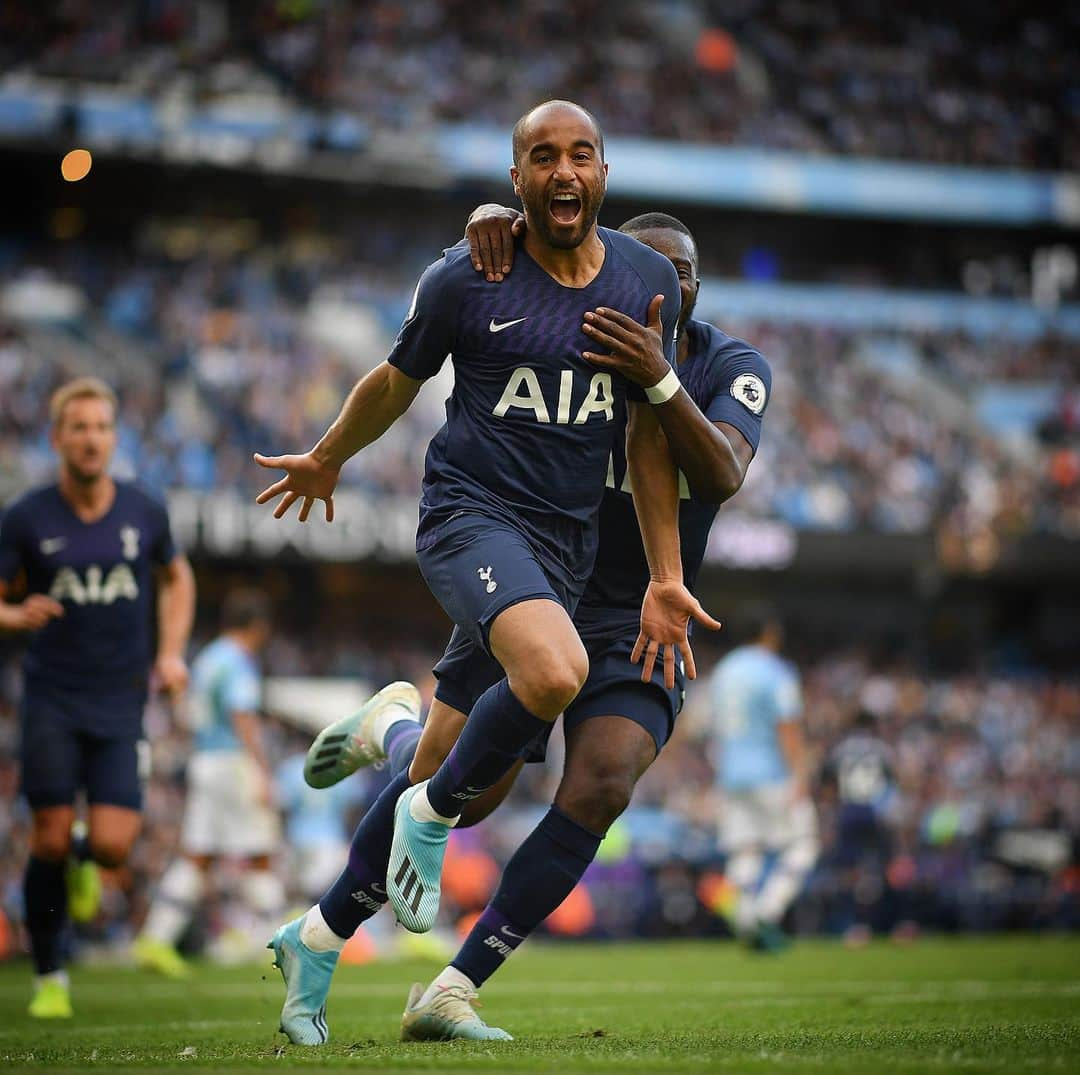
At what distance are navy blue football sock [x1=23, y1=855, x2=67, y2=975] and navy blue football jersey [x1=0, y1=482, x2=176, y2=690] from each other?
2.61ft

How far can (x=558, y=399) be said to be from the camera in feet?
16.2

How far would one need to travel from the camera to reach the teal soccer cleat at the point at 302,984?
16.8ft

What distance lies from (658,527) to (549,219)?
96 centimetres

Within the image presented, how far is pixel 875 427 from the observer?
27.3m

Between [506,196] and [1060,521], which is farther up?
[506,196]

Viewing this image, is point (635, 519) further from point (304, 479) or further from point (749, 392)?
point (304, 479)

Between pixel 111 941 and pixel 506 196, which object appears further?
pixel 506 196

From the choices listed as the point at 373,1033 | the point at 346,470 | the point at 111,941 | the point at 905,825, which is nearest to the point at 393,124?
the point at 346,470

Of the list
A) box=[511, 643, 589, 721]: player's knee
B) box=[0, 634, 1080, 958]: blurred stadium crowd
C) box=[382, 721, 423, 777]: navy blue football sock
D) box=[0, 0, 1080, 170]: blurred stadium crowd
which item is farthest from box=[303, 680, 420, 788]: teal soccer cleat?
box=[0, 0, 1080, 170]: blurred stadium crowd

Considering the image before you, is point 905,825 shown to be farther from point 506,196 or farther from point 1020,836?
point 506,196

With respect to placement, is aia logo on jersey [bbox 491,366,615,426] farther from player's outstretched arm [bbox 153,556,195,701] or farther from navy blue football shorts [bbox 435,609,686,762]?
player's outstretched arm [bbox 153,556,195,701]

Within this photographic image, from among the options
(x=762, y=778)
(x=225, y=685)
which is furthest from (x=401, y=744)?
(x=762, y=778)

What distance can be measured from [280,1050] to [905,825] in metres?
15.3

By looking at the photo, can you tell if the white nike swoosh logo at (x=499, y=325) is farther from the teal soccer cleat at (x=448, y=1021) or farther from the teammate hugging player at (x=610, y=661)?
the teal soccer cleat at (x=448, y=1021)
